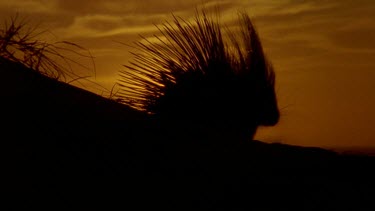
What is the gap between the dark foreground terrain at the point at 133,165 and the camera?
2189 millimetres

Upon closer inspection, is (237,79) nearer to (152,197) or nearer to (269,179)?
(269,179)

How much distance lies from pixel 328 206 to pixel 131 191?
30.9 inches

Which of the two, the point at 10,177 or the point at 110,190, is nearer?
the point at 10,177

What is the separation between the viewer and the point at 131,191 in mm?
2275

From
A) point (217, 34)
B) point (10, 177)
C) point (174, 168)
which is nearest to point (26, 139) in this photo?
point (10, 177)

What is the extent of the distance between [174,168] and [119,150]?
22 cm

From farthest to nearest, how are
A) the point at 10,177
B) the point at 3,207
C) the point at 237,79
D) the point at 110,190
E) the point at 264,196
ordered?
the point at 237,79
the point at 264,196
the point at 110,190
the point at 10,177
the point at 3,207

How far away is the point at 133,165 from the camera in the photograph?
8.01 feet

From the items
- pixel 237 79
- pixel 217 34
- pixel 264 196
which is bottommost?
pixel 264 196

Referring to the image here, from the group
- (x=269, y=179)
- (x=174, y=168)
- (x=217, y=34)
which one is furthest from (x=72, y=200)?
(x=217, y=34)

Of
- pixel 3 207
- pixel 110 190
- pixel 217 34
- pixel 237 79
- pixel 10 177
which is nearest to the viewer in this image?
pixel 3 207

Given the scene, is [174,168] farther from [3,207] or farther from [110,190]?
[3,207]

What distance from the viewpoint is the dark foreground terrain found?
219 cm

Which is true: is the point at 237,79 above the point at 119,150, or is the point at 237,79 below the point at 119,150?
above
